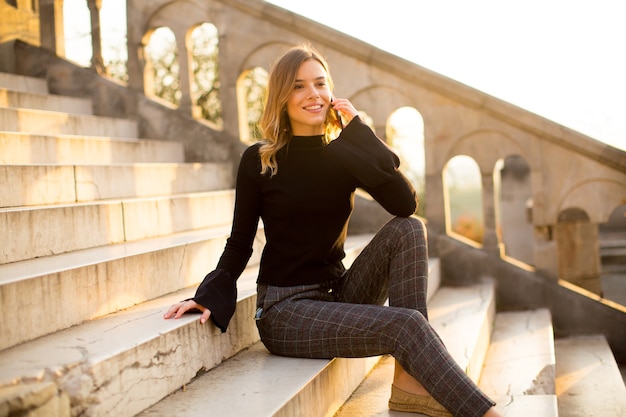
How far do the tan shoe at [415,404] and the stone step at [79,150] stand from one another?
7.30 feet

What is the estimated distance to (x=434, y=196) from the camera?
5.21 meters

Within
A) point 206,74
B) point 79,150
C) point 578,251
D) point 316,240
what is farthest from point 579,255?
point 206,74

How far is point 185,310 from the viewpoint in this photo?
2.61 meters

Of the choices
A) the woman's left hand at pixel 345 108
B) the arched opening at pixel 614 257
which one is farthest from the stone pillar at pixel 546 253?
the woman's left hand at pixel 345 108

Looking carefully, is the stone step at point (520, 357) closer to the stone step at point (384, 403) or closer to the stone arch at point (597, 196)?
the stone step at point (384, 403)

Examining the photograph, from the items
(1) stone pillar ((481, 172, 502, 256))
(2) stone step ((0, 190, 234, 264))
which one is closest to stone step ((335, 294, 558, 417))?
(1) stone pillar ((481, 172, 502, 256))

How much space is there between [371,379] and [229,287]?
0.90 m

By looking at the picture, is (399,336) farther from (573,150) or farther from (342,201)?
(573,150)

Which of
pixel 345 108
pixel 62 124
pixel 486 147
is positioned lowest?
pixel 486 147

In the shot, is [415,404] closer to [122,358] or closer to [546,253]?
[122,358]

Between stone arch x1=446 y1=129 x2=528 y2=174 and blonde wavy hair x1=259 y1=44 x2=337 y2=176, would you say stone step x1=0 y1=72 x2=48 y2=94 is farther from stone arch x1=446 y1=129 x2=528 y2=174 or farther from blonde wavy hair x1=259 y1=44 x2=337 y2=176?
stone arch x1=446 y1=129 x2=528 y2=174

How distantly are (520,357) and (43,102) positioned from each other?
348 cm

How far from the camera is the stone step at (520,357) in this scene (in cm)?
343

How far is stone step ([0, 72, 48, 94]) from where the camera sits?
5.09m
